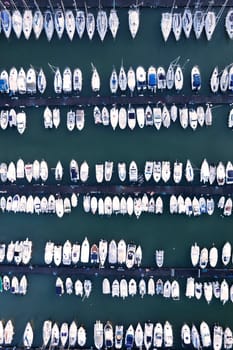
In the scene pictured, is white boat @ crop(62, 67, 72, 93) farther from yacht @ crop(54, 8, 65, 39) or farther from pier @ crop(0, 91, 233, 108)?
yacht @ crop(54, 8, 65, 39)

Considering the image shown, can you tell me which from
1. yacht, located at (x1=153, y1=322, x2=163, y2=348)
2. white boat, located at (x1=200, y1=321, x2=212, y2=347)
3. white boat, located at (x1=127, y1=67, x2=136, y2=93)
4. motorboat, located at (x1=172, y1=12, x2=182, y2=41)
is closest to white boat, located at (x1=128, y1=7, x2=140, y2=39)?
motorboat, located at (x1=172, y1=12, x2=182, y2=41)

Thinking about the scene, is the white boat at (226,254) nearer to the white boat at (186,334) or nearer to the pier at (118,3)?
the white boat at (186,334)

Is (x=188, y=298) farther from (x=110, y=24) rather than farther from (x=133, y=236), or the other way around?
(x=110, y=24)

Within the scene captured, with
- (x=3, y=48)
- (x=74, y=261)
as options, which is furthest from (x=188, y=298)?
(x=3, y=48)

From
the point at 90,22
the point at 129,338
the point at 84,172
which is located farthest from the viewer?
the point at 90,22

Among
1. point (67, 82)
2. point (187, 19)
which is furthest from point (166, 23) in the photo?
point (67, 82)

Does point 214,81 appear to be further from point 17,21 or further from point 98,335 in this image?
point 98,335
